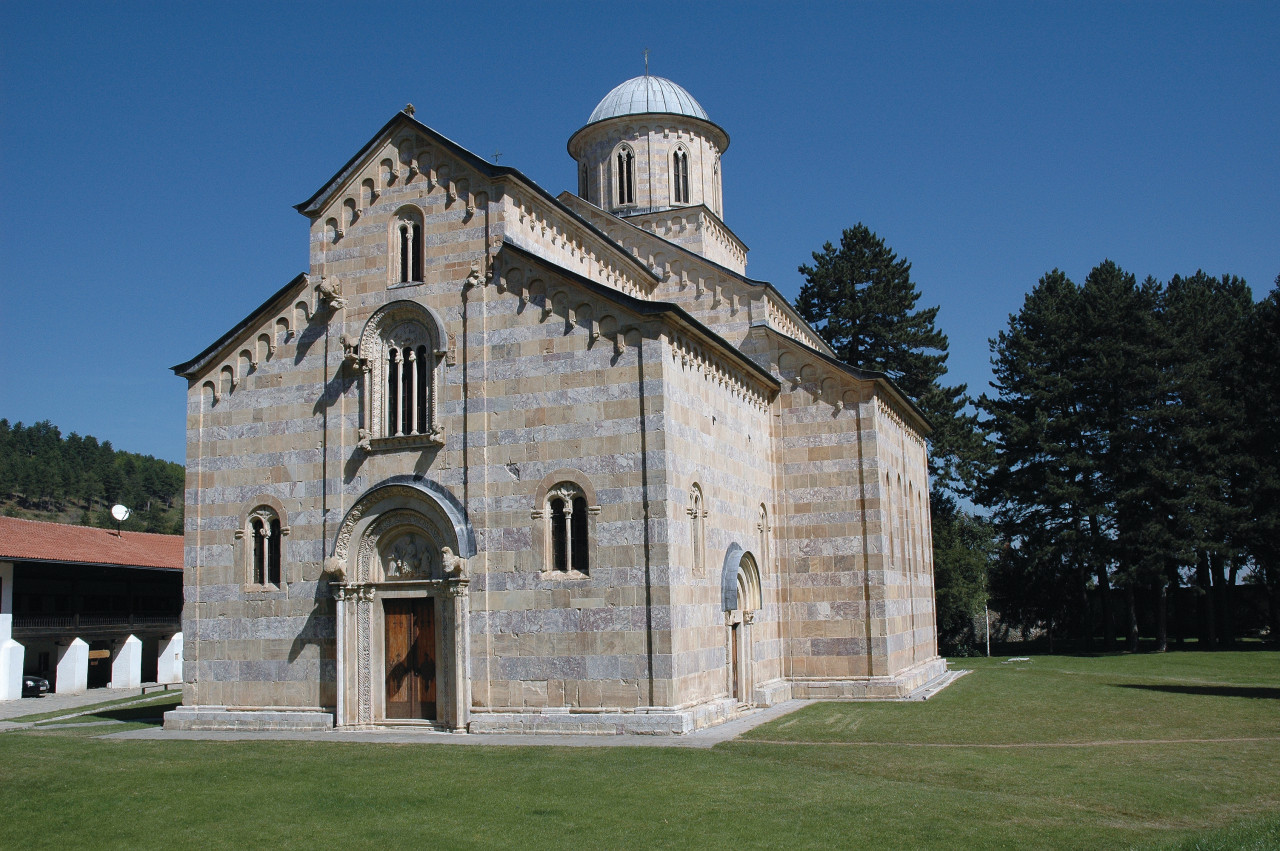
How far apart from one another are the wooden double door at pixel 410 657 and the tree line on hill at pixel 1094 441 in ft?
99.0

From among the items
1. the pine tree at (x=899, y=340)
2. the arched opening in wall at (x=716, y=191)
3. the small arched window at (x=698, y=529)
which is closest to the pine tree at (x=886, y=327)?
the pine tree at (x=899, y=340)

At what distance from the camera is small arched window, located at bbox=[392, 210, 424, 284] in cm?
2270

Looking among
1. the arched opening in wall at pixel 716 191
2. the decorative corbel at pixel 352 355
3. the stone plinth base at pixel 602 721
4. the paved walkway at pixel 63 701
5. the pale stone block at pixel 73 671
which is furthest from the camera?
the pale stone block at pixel 73 671

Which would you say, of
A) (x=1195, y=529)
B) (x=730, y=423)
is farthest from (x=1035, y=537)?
(x=730, y=423)

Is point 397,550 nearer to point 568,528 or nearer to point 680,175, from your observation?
point 568,528

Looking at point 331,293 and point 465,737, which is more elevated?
point 331,293

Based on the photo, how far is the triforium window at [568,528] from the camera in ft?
66.1

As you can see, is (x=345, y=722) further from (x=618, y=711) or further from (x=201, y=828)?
(x=201, y=828)

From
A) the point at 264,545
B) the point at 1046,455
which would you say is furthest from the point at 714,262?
the point at 1046,455

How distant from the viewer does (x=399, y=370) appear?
882 inches

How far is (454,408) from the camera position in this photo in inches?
851

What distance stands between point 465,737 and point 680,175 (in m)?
20.2

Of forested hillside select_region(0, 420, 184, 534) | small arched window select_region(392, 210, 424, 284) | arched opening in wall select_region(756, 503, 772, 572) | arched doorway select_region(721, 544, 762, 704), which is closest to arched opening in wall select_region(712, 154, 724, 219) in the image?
arched opening in wall select_region(756, 503, 772, 572)

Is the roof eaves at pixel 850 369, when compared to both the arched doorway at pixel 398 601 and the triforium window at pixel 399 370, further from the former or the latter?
the arched doorway at pixel 398 601
